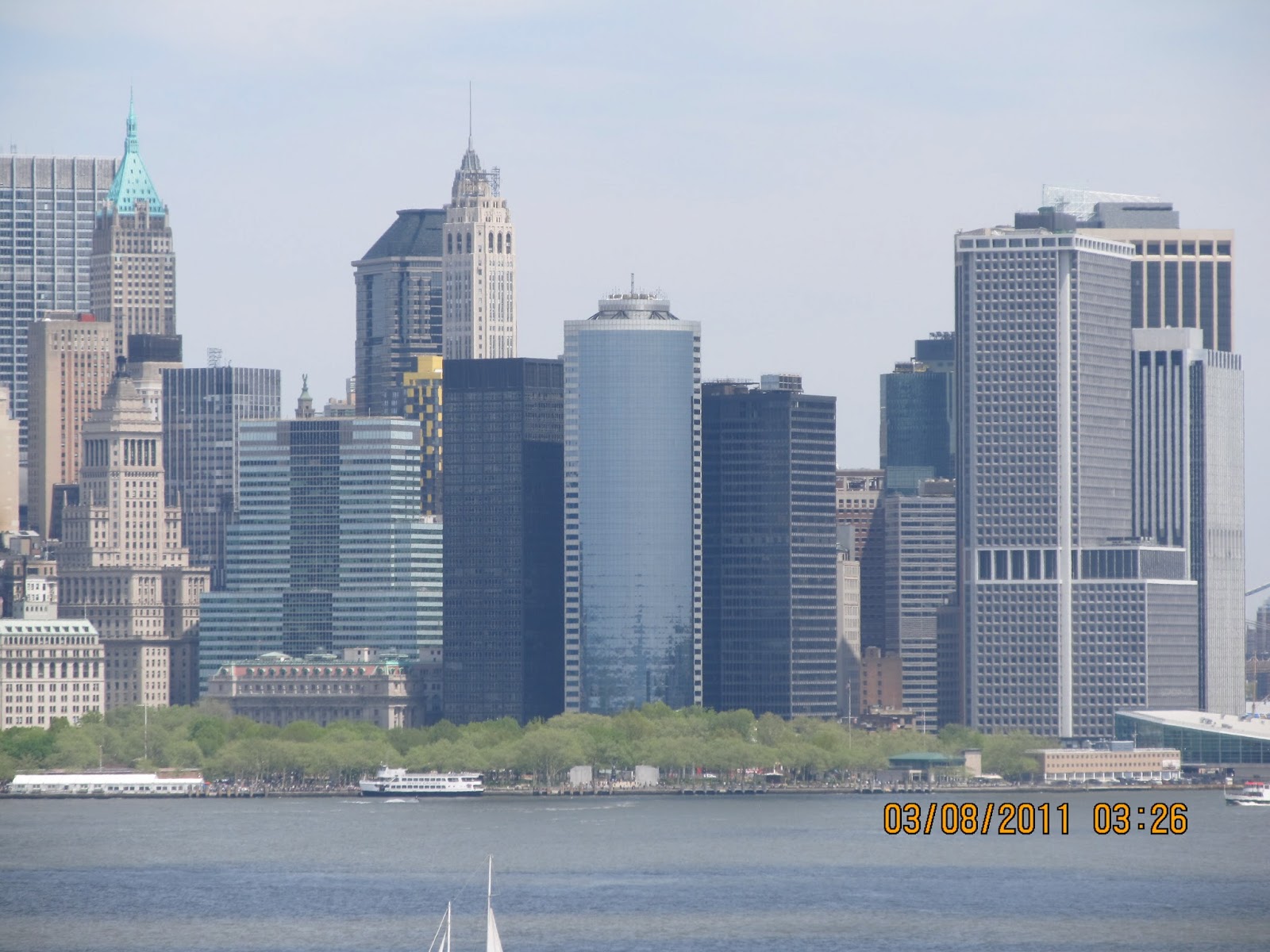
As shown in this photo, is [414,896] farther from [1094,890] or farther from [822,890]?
[1094,890]

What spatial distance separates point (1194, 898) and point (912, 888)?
16.3 meters

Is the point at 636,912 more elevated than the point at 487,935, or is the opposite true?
the point at 487,935

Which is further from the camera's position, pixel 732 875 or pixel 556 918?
pixel 732 875

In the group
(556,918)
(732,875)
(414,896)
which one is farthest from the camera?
(732,875)

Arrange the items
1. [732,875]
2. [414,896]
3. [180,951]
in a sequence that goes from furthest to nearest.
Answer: [732,875] < [414,896] < [180,951]

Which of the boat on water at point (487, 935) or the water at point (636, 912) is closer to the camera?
the boat on water at point (487, 935)

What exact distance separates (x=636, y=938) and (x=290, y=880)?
35.1 meters

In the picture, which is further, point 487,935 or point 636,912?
point 636,912

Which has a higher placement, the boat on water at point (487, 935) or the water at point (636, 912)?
the boat on water at point (487, 935)

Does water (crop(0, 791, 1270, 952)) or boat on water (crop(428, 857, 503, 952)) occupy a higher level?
boat on water (crop(428, 857, 503, 952))

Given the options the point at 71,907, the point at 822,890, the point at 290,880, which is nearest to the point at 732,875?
the point at 822,890

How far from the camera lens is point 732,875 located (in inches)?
7849

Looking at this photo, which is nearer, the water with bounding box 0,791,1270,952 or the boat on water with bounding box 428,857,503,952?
the boat on water with bounding box 428,857,503,952

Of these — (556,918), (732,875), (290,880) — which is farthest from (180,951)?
(732,875)
